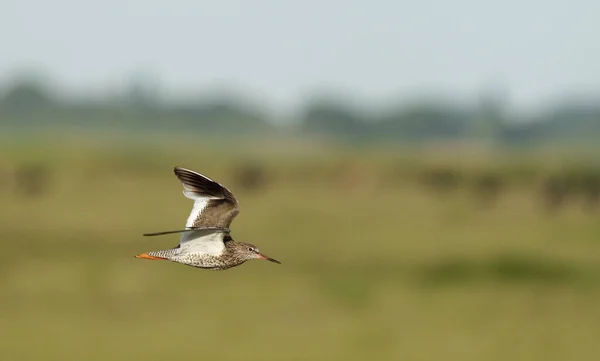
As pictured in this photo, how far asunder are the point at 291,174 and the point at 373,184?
36.3 feet

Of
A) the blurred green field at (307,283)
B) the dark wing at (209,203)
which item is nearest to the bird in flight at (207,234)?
the dark wing at (209,203)

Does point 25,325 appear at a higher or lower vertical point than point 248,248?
lower

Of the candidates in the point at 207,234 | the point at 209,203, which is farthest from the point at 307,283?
the point at 207,234

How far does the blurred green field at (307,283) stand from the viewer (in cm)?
5125

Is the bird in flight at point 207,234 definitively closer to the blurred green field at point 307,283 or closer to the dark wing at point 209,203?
the dark wing at point 209,203

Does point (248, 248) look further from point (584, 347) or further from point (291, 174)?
point (291, 174)

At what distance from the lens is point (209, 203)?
12367 mm

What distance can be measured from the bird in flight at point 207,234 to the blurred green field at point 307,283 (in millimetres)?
36610

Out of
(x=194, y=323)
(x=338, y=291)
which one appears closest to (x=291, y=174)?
(x=338, y=291)

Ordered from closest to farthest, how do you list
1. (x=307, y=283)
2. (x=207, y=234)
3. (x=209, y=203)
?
(x=207, y=234), (x=209, y=203), (x=307, y=283)

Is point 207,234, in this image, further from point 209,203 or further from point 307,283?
point 307,283

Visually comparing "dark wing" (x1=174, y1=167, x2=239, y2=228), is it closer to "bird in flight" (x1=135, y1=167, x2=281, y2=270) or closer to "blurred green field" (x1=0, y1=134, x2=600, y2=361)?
"bird in flight" (x1=135, y1=167, x2=281, y2=270)

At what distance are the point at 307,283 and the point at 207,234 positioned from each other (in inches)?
2005

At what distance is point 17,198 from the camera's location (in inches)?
3789
